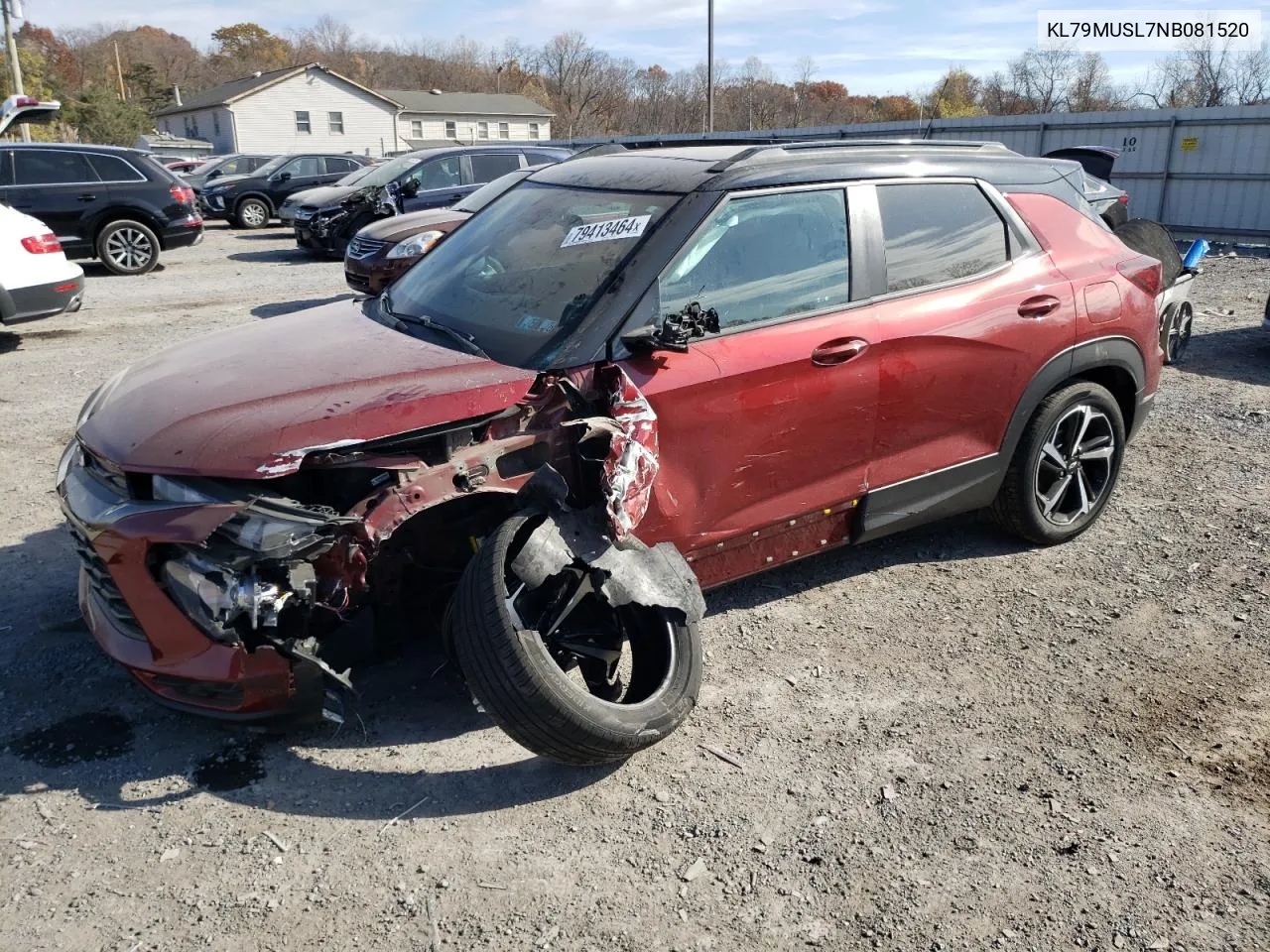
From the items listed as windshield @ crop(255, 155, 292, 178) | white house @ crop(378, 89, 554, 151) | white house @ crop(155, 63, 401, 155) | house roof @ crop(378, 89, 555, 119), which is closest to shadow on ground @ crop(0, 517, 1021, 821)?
windshield @ crop(255, 155, 292, 178)

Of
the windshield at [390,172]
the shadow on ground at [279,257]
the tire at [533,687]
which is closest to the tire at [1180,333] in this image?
the tire at [533,687]

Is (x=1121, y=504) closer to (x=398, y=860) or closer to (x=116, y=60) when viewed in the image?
(x=398, y=860)

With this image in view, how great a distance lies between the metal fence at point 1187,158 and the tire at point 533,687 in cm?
1514

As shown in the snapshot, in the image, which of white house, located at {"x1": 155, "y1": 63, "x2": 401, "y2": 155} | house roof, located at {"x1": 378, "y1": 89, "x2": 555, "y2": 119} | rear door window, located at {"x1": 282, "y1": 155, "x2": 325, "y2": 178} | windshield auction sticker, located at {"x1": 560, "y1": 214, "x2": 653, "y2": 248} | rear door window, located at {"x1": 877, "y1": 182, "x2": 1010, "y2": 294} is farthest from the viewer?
house roof, located at {"x1": 378, "y1": 89, "x2": 555, "y2": 119}

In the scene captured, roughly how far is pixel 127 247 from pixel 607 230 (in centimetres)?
1223

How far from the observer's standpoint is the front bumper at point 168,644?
2.95m

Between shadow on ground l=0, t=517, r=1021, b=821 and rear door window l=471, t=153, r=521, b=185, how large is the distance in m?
12.2

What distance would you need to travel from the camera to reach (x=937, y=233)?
13.8ft

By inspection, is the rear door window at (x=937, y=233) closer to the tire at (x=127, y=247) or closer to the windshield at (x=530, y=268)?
the windshield at (x=530, y=268)

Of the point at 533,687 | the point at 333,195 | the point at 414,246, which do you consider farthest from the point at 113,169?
the point at 533,687

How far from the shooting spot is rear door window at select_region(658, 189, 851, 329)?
11.9 feet

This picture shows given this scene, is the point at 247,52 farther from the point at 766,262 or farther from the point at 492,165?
the point at 766,262

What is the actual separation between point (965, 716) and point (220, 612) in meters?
2.50

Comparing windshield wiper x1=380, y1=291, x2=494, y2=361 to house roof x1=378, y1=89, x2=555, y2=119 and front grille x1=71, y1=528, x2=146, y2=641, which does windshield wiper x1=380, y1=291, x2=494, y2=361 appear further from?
house roof x1=378, y1=89, x2=555, y2=119
